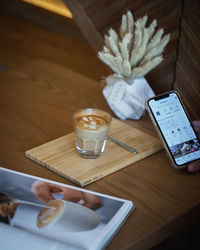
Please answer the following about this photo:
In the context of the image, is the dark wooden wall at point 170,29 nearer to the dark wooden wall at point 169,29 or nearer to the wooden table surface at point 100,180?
the dark wooden wall at point 169,29

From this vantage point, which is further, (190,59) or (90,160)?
(190,59)

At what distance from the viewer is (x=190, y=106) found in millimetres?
1236

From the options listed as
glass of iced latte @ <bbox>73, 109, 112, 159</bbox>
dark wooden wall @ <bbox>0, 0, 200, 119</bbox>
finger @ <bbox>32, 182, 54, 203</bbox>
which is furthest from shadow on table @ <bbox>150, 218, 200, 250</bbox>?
finger @ <bbox>32, 182, 54, 203</bbox>

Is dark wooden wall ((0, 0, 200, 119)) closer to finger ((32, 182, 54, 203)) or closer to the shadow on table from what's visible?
the shadow on table

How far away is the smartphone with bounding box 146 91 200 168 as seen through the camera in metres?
0.95

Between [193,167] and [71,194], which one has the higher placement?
[71,194]

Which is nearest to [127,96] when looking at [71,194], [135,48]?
[135,48]

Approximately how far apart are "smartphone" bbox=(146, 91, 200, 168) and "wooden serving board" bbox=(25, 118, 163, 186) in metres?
0.08

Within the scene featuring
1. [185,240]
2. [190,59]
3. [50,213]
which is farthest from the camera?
[185,240]

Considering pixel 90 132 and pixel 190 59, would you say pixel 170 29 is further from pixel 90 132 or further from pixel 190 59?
pixel 90 132

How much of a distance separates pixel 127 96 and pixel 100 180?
0.34 m

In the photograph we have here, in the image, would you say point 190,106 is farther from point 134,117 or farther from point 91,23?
point 91,23

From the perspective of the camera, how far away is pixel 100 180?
0.92 m

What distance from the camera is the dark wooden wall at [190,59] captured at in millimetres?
1182
